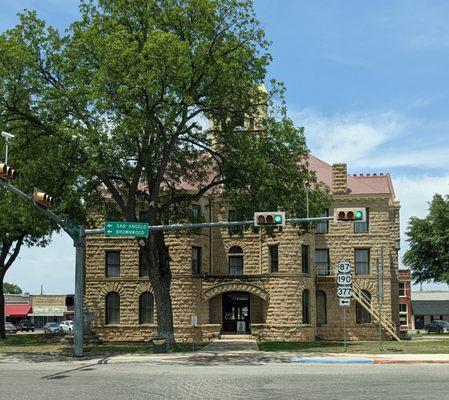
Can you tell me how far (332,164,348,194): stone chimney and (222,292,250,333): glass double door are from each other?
385 inches

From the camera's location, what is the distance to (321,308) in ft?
150

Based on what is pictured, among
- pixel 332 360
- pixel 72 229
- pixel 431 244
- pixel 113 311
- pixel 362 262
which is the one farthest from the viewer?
pixel 431 244

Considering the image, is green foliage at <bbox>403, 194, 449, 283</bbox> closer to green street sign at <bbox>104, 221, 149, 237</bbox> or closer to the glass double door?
the glass double door

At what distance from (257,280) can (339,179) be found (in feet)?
31.0

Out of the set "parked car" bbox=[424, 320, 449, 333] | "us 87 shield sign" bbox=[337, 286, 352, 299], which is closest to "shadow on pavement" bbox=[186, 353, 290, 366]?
"us 87 shield sign" bbox=[337, 286, 352, 299]

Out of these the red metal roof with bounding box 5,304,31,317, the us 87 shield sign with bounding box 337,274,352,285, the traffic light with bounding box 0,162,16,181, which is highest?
the traffic light with bounding box 0,162,16,181

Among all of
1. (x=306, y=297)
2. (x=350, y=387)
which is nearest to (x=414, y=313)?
(x=306, y=297)

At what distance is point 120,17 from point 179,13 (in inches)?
101

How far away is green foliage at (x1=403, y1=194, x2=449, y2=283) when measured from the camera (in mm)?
54812

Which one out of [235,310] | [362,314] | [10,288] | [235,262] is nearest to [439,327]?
[362,314]

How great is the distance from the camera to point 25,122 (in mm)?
29578

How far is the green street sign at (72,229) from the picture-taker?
26.0m

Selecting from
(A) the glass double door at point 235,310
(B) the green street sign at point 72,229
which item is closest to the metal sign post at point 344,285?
(B) the green street sign at point 72,229

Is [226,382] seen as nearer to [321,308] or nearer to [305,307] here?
[305,307]
